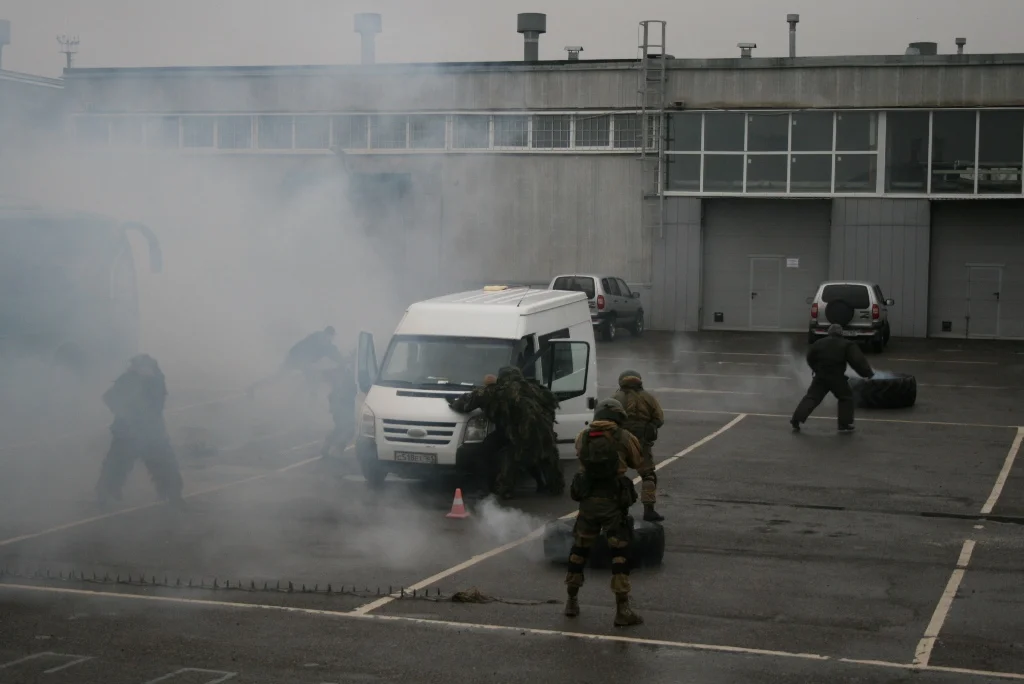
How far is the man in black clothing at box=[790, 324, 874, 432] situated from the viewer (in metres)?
18.4

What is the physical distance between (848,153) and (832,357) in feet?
59.3

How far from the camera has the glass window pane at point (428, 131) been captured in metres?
29.6

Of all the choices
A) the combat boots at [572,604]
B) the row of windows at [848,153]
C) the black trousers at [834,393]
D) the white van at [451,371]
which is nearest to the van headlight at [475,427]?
the white van at [451,371]

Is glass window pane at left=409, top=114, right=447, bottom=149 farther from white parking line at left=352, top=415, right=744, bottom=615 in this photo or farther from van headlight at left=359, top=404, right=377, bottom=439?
white parking line at left=352, top=415, right=744, bottom=615

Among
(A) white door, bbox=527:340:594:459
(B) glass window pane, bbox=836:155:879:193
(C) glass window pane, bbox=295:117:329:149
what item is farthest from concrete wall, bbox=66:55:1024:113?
(A) white door, bbox=527:340:594:459

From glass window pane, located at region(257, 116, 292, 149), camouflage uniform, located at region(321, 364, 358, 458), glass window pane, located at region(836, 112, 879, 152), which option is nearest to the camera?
glass window pane, located at region(257, 116, 292, 149)

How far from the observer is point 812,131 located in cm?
3525

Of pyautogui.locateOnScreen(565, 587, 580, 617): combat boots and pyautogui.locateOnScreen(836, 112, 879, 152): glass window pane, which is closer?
pyautogui.locateOnScreen(565, 587, 580, 617): combat boots

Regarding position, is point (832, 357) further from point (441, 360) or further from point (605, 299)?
point (605, 299)

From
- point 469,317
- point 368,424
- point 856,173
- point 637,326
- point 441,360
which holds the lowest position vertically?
point 637,326

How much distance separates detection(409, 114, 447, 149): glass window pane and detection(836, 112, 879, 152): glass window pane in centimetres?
1071

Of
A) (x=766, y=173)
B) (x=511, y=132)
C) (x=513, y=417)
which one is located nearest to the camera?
(x=513, y=417)

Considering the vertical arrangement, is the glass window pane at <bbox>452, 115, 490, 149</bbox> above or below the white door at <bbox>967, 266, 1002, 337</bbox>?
above

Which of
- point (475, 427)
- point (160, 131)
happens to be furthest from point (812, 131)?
point (475, 427)
